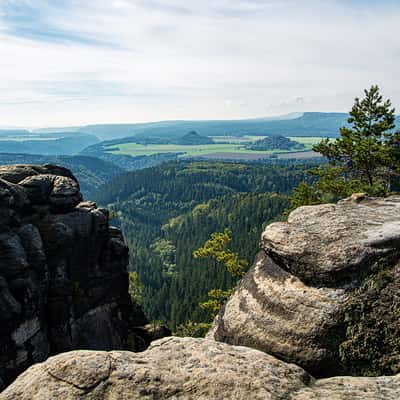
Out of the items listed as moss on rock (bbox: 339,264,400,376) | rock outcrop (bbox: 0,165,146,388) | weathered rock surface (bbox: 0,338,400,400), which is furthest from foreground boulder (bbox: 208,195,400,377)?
rock outcrop (bbox: 0,165,146,388)

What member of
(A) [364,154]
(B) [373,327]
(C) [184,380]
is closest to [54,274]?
(C) [184,380]

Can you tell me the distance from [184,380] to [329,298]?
8115 mm

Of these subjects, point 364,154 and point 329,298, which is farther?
point 364,154

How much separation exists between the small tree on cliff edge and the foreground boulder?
20246 millimetres

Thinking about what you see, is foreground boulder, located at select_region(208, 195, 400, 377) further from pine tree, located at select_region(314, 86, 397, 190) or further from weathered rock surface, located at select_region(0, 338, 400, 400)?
pine tree, located at select_region(314, 86, 397, 190)

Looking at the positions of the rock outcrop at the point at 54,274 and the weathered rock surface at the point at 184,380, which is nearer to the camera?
the weathered rock surface at the point at 184,380

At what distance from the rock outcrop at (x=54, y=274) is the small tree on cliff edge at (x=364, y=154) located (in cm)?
2352

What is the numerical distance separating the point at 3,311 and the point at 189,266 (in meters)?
159

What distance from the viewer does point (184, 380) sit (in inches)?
563

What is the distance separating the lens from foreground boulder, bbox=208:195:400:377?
16750 mm

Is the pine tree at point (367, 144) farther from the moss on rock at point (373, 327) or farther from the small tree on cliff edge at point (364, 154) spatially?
the moss on rock at point (373, 327)

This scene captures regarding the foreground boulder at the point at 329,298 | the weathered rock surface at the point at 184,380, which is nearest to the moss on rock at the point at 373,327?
the foreground boulder at the point at 329,298

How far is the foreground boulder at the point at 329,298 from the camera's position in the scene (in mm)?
16750

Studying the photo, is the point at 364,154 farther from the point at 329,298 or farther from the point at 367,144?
the point at 329,298
